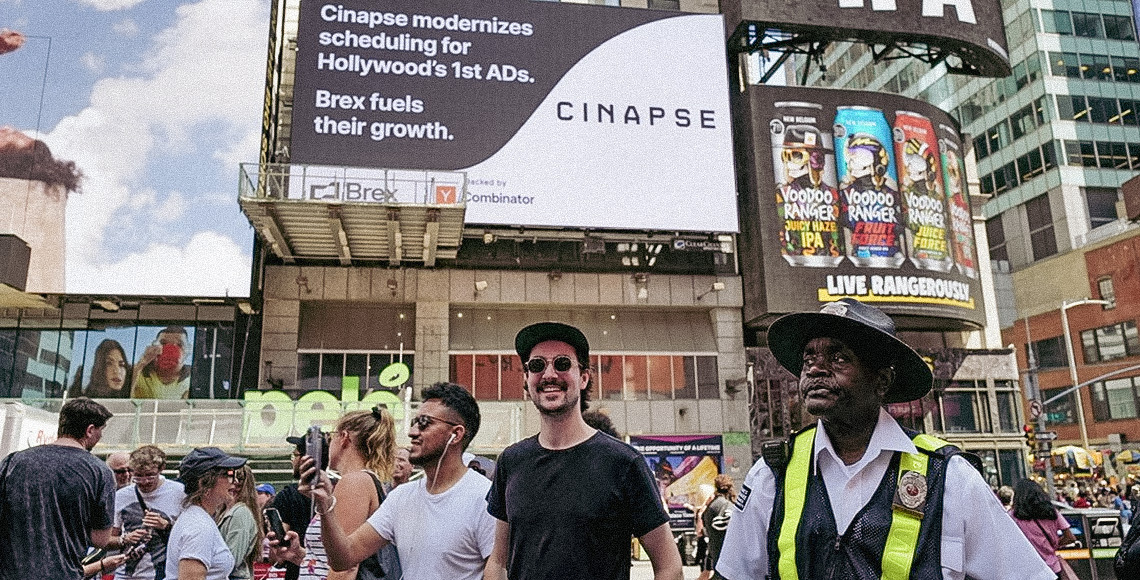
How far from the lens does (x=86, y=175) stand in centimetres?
2467

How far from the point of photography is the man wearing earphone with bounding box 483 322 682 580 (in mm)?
3363

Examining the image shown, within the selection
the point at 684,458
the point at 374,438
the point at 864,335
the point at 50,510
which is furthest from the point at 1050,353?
the point at 50,510

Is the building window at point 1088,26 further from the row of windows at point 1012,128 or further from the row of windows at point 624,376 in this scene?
the row of windows at point 624,376

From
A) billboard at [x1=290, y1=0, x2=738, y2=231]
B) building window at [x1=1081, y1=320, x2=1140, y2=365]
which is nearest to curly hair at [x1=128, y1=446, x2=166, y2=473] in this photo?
billboard at [x1=290, y1=0, x2=738, y2=231]

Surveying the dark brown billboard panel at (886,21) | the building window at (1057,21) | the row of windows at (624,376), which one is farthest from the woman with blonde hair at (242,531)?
the building window at (1057,21)

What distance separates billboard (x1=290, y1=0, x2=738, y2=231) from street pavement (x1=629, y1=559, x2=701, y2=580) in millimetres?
10836

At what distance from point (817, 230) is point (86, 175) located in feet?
75.1

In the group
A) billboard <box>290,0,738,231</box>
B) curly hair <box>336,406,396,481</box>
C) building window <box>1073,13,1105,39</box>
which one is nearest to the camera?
curly hair <box>336,406,396,481</box>

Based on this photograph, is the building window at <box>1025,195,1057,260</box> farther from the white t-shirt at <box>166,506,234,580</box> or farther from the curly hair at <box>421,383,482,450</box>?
the white t-shirt at <box>166,506,234,580</box>

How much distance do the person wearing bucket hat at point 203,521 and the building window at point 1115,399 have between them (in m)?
50.8

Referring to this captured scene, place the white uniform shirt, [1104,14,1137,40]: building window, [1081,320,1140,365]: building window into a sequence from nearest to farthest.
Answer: the white uniform shirt → [1081,320,1140,365]: building window → [1104,14,1137,40]: building window

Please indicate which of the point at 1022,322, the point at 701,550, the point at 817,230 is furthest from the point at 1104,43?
the point at 701,550

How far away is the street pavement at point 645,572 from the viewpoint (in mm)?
15876

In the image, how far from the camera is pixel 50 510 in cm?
509
